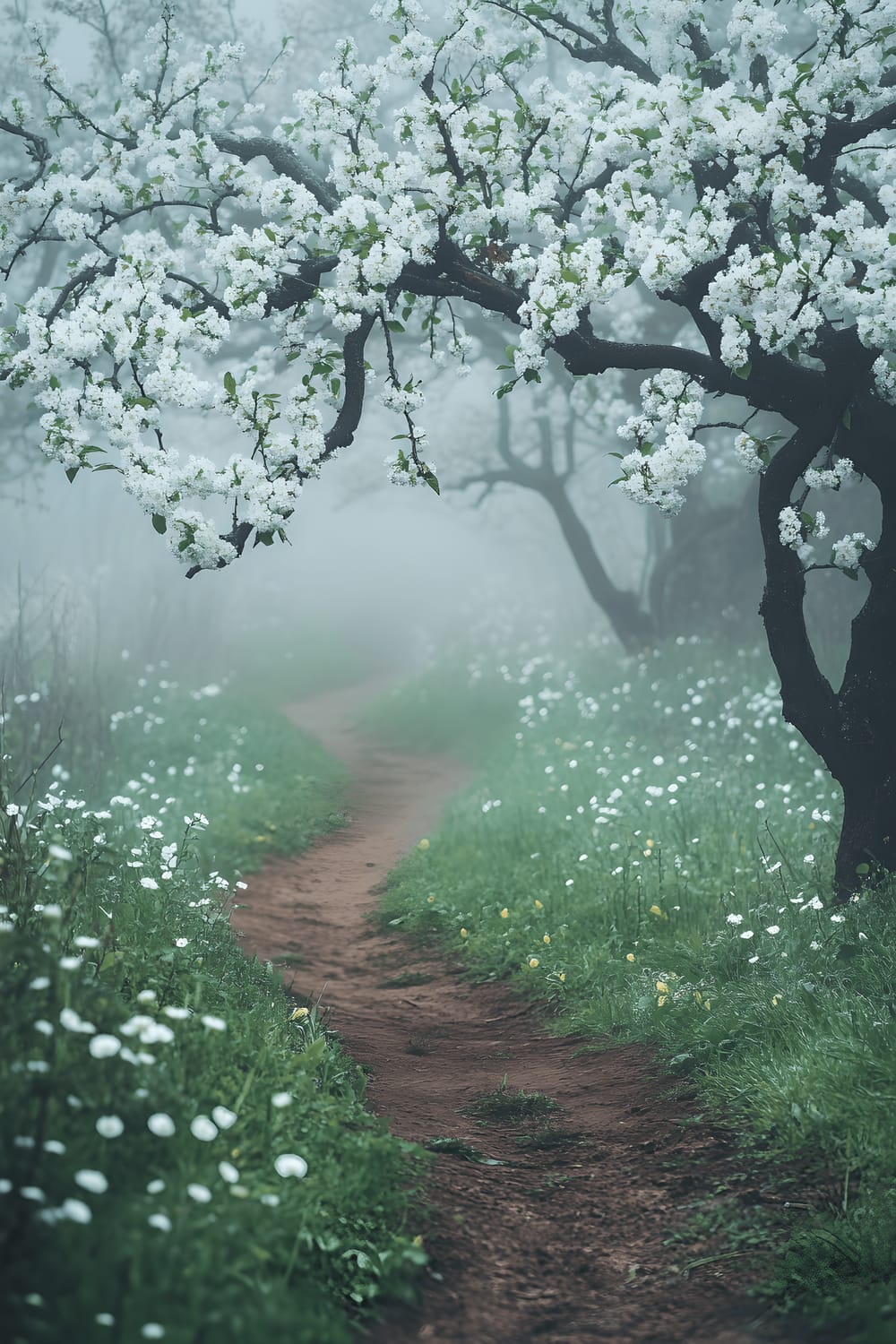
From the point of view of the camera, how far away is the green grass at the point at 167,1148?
268cm

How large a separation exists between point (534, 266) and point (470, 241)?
603mm

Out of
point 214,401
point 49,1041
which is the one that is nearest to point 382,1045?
point 49,1041

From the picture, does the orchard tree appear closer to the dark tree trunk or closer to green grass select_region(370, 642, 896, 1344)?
the dark tree trunk

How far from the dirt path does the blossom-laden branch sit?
3.05m

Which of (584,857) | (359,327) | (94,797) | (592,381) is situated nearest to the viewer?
(359,327)

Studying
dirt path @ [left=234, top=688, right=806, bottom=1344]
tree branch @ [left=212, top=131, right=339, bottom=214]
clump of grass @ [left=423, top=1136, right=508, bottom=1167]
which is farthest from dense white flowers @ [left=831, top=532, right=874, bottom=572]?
tree branch @ [left=212, top=131, right=339, bottom=214]

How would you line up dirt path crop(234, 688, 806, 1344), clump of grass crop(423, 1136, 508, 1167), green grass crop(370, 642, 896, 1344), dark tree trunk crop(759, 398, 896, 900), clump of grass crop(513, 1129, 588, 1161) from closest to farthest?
1. dirt path crop(234, 688, 806, 1344)
2. green grass crop(370, 642, 896, 1344)
3. clump of grass crop(423, 1136, 508, 1167)
4. clump of grass crop(513, 1129, 588, 1161)
5. dark tree trunk crop(759, 398, 896, 900)

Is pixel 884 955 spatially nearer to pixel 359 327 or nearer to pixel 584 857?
pixel 584 857

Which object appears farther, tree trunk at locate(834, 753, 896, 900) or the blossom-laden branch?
tree trunk at locate(834, 753, 896, 900)

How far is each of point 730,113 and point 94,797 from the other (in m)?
8.34

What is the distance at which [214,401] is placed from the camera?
6.15 meters

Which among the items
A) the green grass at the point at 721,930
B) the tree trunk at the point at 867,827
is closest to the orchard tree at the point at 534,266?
the tree trunk at the point at 867,827

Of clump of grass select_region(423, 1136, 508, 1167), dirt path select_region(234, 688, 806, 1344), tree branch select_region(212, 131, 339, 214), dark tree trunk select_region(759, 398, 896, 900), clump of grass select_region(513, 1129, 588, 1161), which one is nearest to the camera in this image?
dirt path select_region(234, 688, 806, 1344)

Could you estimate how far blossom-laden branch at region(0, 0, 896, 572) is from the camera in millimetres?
5891
